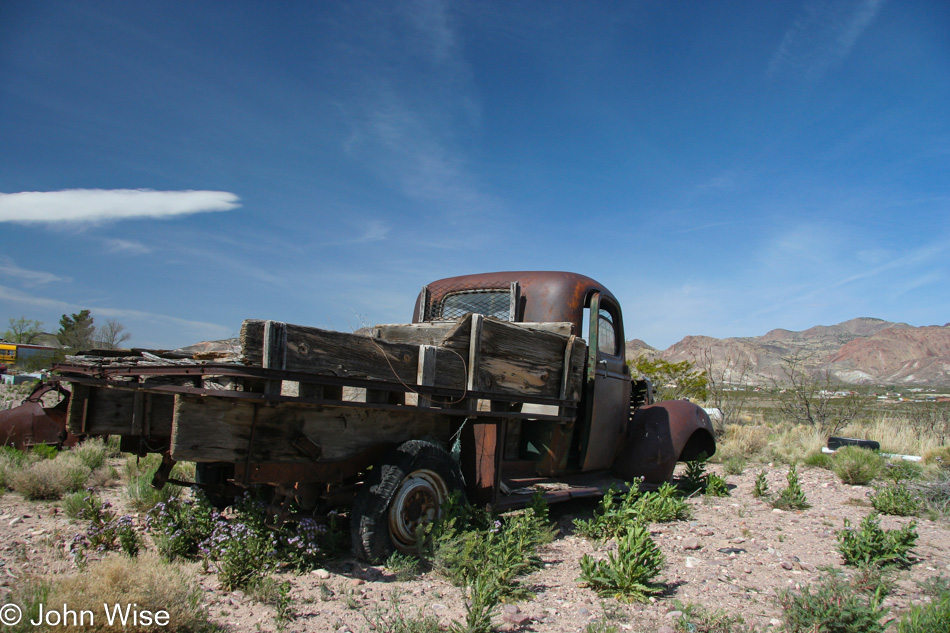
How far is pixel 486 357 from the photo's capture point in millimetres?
3922

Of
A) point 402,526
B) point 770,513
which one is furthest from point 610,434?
point 402,526

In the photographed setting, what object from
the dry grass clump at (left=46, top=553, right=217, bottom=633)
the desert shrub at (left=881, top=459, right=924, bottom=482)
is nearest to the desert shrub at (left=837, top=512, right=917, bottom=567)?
the desert shrub at (left=881, top=459, right=924, bottom=482)

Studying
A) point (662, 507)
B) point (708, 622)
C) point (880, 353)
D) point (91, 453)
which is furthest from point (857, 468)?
point (880, 353)

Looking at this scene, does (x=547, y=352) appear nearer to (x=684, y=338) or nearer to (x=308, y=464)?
(x=308, y=464)

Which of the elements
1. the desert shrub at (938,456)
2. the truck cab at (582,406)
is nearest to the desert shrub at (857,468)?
the desert shrub at (938,456)

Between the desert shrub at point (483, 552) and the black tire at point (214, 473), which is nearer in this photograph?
the desert shrub at point (483, 552)

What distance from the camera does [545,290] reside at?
17.5 ft

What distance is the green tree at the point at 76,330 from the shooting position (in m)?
34.9

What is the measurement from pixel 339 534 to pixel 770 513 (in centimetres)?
428

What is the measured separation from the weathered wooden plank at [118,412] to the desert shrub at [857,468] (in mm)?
7717

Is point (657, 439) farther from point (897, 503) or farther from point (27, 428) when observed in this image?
point (27, 428)

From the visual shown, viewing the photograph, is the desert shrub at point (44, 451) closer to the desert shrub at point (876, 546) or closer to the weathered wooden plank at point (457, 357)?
the weathered wooden plank at point (457, 357)

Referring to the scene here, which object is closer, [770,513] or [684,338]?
[770,513]

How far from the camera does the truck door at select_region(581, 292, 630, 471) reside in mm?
5289
